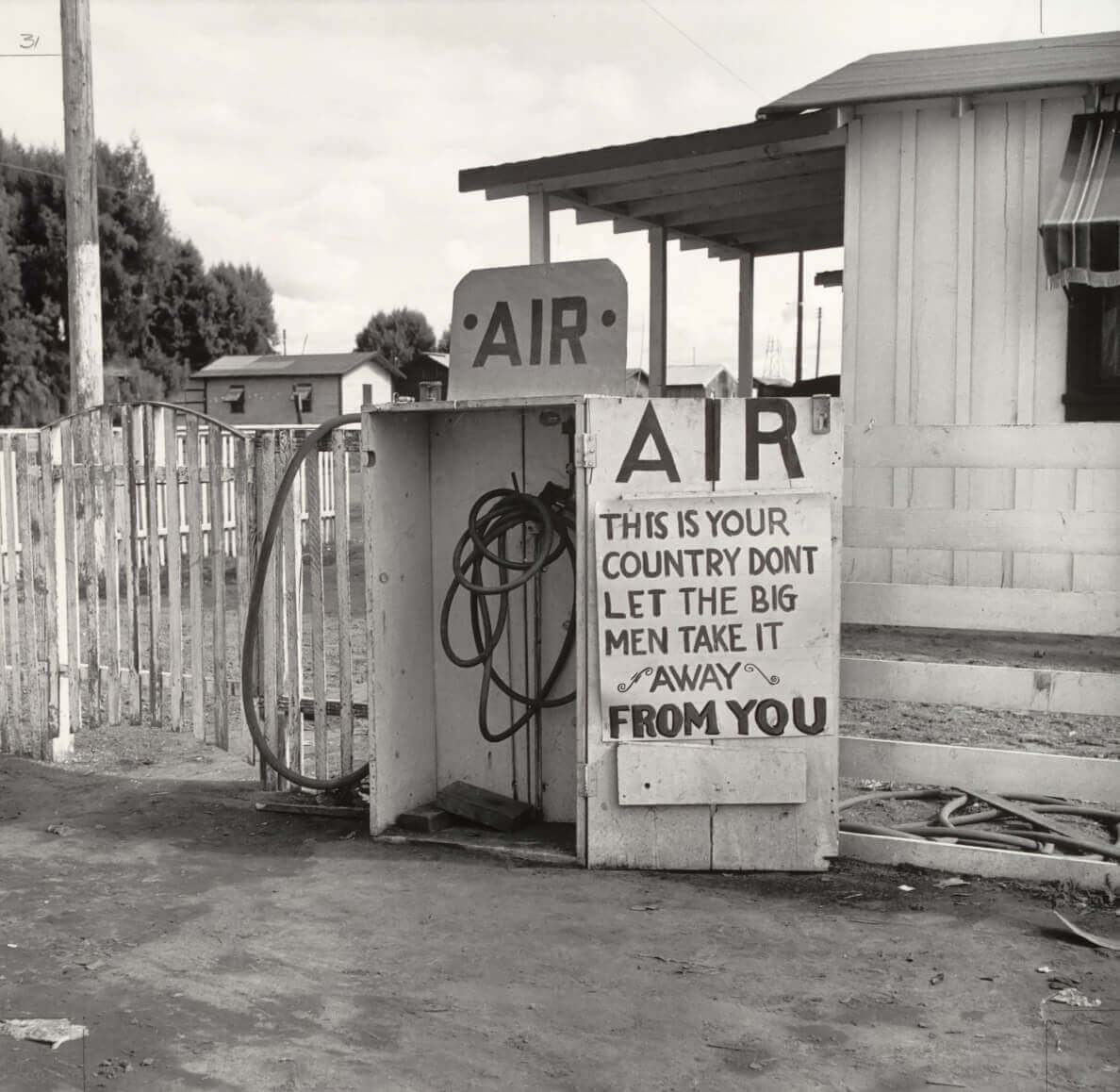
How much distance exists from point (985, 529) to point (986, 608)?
1.04 ft

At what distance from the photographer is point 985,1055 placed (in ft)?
11.3

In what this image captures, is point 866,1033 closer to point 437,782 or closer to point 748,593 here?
point 748,593

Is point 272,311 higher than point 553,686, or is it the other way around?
point 272,311

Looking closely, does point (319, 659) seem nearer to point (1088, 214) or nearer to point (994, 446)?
point (994, 446)

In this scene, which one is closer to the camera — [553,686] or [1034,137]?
[553,686]

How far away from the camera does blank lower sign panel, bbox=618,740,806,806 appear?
→ 491cm

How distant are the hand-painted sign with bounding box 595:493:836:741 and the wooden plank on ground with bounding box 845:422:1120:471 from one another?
523mm

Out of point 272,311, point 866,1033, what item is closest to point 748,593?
point 866,1033

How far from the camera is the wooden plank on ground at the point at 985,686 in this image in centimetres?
492

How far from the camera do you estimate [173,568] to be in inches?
247

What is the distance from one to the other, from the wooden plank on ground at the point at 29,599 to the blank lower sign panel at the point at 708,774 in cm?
379

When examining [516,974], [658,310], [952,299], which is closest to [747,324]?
[658,310]

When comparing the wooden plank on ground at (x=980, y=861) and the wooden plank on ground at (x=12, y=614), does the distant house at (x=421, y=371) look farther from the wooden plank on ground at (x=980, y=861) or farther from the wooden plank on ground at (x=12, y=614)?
the wooden plank on ground at (x=980, y=861)

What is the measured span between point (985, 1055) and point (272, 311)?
72.9 metres
